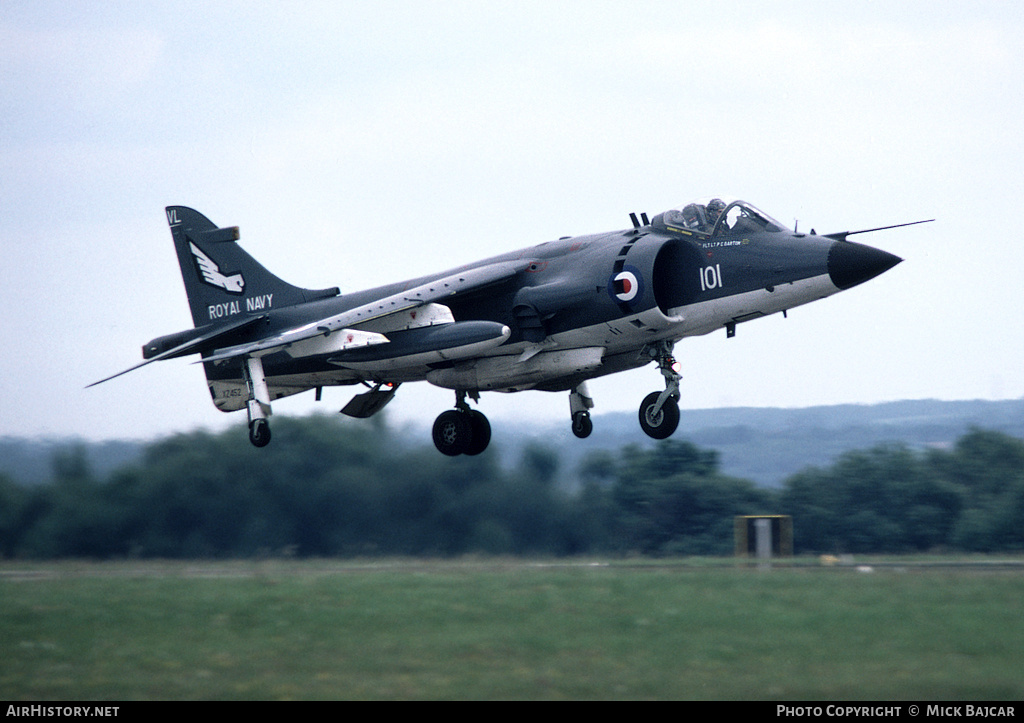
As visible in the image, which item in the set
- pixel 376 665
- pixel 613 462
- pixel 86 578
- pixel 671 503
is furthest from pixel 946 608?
pixel 671 503

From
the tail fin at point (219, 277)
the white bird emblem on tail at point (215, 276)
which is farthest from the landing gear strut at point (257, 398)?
the white bird emblem on tail at point (215, 276)

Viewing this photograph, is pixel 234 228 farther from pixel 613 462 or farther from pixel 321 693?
pixel 321 693

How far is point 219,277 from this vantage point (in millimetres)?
21859

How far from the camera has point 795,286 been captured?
55.6ft

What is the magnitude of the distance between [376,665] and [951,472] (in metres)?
25.3

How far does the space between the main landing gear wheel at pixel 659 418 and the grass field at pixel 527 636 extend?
11.5 feet

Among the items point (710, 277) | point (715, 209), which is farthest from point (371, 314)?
point (715, 209)

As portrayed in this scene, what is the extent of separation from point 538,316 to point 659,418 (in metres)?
2.39

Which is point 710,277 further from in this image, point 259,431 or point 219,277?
point 219,277

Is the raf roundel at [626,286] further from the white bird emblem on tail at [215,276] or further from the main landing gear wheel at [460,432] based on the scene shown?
the white bird emblem on tail at [215,276]

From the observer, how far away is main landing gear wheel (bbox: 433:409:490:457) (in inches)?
811

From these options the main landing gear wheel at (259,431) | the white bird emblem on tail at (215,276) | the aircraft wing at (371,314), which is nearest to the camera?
the aircraft wing at (371,314)

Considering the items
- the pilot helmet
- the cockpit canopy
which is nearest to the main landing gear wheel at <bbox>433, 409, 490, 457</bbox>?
the cockpit canopy

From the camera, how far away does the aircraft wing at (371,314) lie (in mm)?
18484
